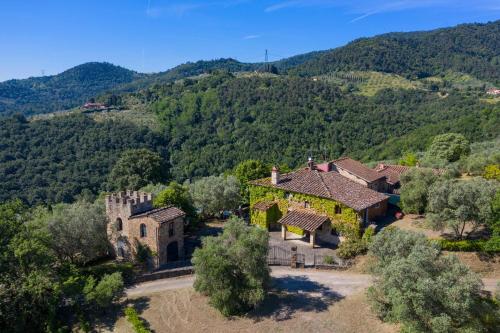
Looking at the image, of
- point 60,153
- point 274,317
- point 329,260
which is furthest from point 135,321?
point 60,153

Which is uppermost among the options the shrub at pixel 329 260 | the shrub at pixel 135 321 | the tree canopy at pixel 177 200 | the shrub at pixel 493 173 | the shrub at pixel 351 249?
the shrub at pixel 493 173

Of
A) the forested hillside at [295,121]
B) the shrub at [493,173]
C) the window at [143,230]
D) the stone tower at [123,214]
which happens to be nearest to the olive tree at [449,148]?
the shrub at [493,173]

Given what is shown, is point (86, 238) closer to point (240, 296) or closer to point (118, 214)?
point (118, 214)

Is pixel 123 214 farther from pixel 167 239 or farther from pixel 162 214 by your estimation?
pixel 167 239

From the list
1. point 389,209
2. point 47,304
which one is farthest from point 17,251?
point 389,209

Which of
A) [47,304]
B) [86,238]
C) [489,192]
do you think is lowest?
[47,304]

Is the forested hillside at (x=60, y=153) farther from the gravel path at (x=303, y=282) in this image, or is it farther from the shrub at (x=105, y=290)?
the shrub at (x=105, y=290)
